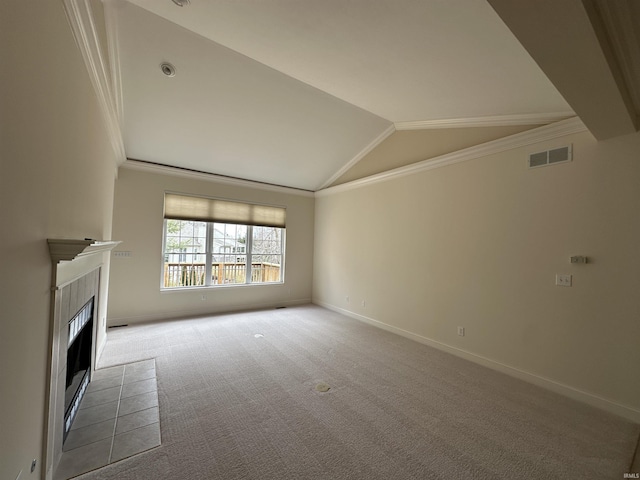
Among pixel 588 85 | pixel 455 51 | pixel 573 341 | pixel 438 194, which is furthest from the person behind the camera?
pixel 438 194

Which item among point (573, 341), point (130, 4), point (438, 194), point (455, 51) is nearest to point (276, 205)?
point (438, 194)

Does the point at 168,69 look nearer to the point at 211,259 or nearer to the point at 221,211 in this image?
the point at 221,211

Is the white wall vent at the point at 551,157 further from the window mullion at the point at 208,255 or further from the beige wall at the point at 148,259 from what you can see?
the window mullion at the point at 208,255

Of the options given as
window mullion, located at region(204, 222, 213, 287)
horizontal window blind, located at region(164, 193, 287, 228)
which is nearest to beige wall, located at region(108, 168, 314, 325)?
horizontal window blind, located at region(164, 193, 287, 228)

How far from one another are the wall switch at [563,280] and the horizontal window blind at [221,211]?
4.75 metres

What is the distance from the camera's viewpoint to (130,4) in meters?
2.20

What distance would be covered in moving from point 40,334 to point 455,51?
331cm

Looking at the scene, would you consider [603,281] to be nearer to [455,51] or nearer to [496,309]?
[496,309]

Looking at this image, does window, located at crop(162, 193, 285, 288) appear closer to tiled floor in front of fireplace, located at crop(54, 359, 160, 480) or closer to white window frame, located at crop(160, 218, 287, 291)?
white window frame, located at crop(160, 218, 287, 291)

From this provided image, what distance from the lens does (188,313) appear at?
16.3 ft

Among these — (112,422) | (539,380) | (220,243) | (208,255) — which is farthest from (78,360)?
(539,380)

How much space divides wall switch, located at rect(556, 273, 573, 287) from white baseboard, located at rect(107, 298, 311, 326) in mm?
4708

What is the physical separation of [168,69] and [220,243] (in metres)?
3.24

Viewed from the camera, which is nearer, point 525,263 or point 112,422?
point 112,422
